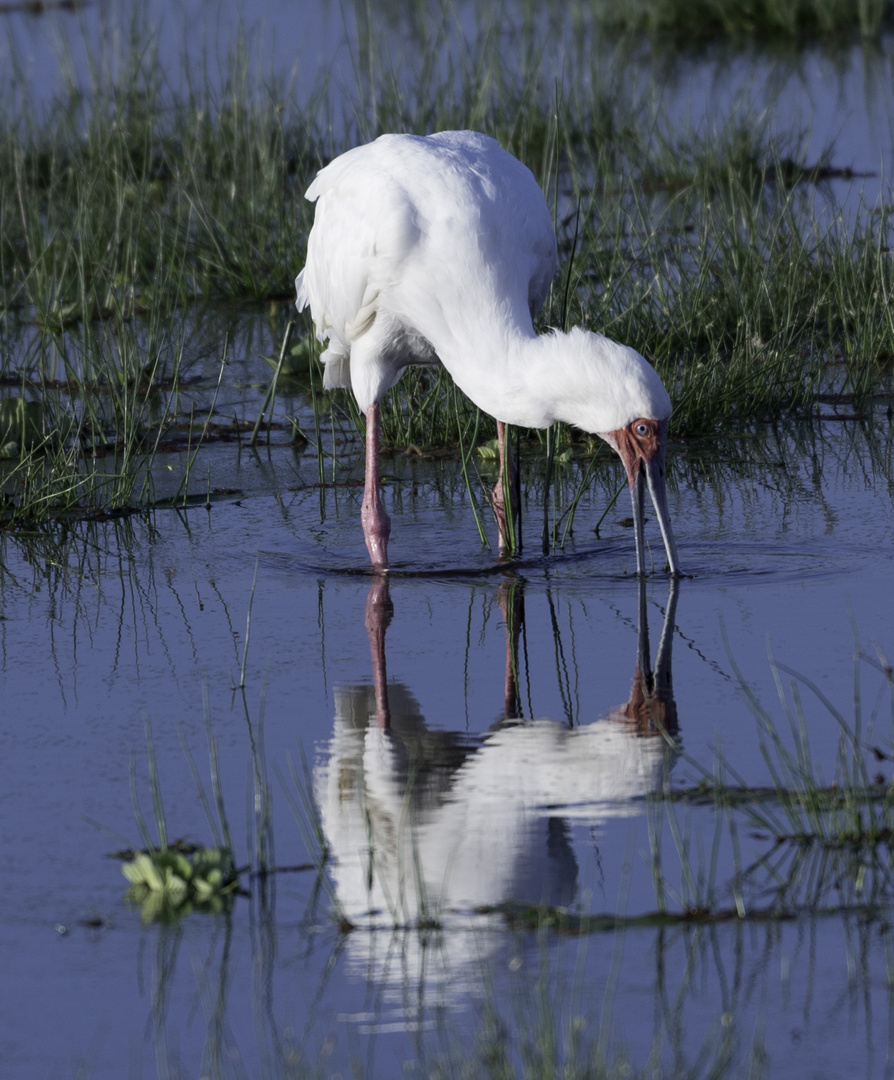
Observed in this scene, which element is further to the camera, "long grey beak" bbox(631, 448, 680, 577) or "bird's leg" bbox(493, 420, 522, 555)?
"bird's leg" bbox(493, 420, 522, 555)

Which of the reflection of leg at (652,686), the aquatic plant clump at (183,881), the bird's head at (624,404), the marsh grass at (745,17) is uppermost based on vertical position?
the marsh grass at (745,17)

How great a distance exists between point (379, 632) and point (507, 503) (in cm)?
82

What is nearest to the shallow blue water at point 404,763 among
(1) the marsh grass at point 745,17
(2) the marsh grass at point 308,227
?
(2) the marsh grass at point 308,227

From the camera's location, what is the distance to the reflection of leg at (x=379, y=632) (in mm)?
5098

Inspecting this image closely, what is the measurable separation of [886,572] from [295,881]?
2776 millimetres

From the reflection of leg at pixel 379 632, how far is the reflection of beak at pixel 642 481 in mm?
863

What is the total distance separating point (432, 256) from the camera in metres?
6.18

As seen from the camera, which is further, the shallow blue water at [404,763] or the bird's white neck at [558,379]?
the bird's white neck at [558,379]

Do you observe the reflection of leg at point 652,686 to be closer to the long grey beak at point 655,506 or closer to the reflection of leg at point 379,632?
the long grey beak at point 655,506

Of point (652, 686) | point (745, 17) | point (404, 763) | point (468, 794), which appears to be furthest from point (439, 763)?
point (745, 17)

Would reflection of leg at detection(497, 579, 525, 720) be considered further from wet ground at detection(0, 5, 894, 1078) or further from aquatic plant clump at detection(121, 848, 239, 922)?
aquatic plant clump at detection(121, 848, 239, 922)

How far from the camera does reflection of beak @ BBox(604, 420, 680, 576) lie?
576cm

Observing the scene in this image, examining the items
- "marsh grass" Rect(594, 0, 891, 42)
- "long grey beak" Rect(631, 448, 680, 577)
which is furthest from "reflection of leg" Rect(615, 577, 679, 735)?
"marsh grass" Rect(594, 0, 891, 42)

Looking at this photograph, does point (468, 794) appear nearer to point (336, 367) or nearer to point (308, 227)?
point (336, 367)
